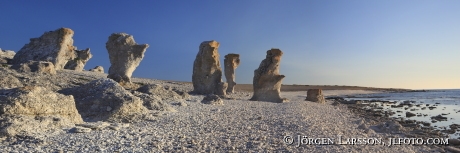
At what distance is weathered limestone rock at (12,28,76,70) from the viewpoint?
33531 mm

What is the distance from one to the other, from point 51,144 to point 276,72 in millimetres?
20320

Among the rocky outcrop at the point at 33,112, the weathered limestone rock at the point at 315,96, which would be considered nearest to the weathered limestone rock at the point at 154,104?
the rocky outcrop at the point at 33,112

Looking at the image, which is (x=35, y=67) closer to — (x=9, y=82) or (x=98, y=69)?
(x=9, y=82)

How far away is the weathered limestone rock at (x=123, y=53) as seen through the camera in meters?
29.0

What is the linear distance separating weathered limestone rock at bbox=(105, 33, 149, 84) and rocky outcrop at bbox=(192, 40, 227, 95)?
5.08 metres

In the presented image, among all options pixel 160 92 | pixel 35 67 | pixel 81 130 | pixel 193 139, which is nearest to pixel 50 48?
pixel 35 67

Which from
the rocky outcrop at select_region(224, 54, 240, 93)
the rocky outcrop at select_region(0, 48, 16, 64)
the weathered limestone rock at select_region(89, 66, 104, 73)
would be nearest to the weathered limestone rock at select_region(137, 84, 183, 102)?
the rocky outcrop at select_region(224, 54, 240, 93)

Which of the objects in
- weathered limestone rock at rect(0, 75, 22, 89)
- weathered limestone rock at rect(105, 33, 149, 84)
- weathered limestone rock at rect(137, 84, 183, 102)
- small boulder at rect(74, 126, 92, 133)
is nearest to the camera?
small boulder at rect(74, 126, 92, 133)

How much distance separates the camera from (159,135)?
8.87m

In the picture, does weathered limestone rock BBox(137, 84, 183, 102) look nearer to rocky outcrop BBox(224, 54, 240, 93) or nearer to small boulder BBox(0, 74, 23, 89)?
small boulder BBox(0, 74, 23, 89)

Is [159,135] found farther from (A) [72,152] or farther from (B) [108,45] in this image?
(B) [108,45]

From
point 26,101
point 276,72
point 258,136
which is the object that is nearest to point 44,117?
point 26,101

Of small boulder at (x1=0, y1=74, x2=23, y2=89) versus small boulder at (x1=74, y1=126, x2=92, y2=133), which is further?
small boulder at (x1=0, y1=74, x2=23, y2=89)

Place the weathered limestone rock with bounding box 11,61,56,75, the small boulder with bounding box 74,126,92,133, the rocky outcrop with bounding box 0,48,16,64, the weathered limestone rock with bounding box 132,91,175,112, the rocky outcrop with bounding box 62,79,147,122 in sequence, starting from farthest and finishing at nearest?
the rocky outcrop with bounding box 0,48,16,64 < the weathered limestone rock with bounding box 11,61,56,75 < the weathered limestone rock with bounding box 132,91,175,112 < the rocky outcrop with bounding box 62,79,147,122 < the small boulder with bounding box 74,126,92,133
